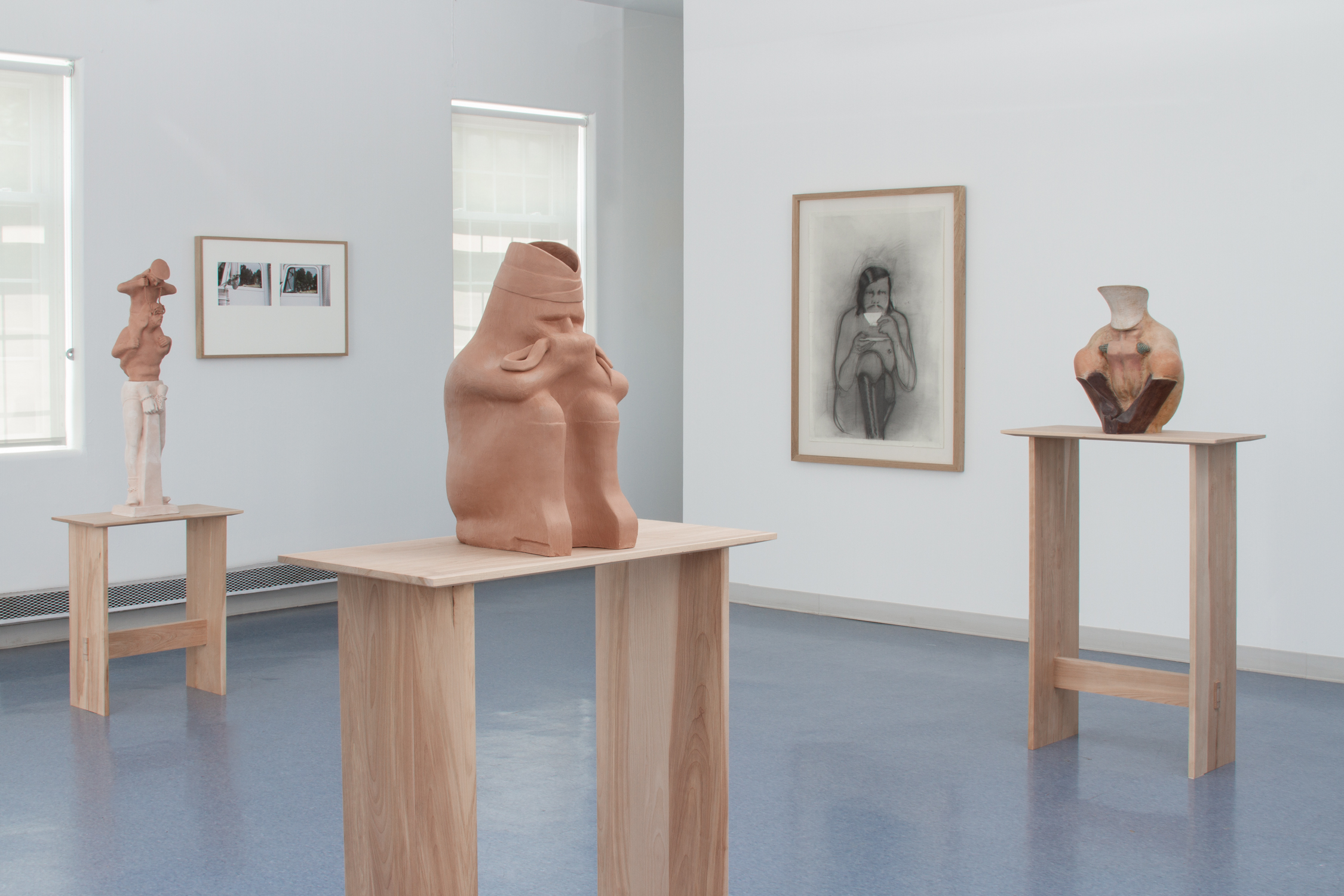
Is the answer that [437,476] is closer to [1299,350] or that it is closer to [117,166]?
[117,166]

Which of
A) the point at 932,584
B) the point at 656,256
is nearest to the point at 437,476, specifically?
the point at 656,256

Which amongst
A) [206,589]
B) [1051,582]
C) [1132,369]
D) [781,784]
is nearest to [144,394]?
[206,589]

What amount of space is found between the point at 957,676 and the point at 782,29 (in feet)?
11.3

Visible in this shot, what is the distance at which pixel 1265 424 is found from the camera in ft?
17.9

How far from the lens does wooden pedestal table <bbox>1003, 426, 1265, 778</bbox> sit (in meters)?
4.28

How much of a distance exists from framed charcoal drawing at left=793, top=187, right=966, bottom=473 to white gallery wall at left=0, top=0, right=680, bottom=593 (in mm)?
2235

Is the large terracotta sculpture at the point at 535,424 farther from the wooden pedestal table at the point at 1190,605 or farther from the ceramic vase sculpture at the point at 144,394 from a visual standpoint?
the ceramic vase sculpture at the point at 144,394

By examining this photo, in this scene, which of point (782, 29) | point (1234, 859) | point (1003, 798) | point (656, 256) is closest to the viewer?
point (1234, 859)

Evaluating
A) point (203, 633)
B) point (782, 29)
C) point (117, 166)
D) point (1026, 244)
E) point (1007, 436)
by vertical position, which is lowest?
point (203, 633)

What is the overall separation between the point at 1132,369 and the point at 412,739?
285 cm

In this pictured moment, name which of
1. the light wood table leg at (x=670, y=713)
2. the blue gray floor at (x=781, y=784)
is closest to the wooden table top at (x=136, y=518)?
the blue gray floor at (x=781, y=784)

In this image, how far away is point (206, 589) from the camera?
17.7 ft

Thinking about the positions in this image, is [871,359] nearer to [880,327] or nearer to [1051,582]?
[880,327]

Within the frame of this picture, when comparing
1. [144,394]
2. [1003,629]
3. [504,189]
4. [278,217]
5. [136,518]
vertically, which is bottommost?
[1003,629]
